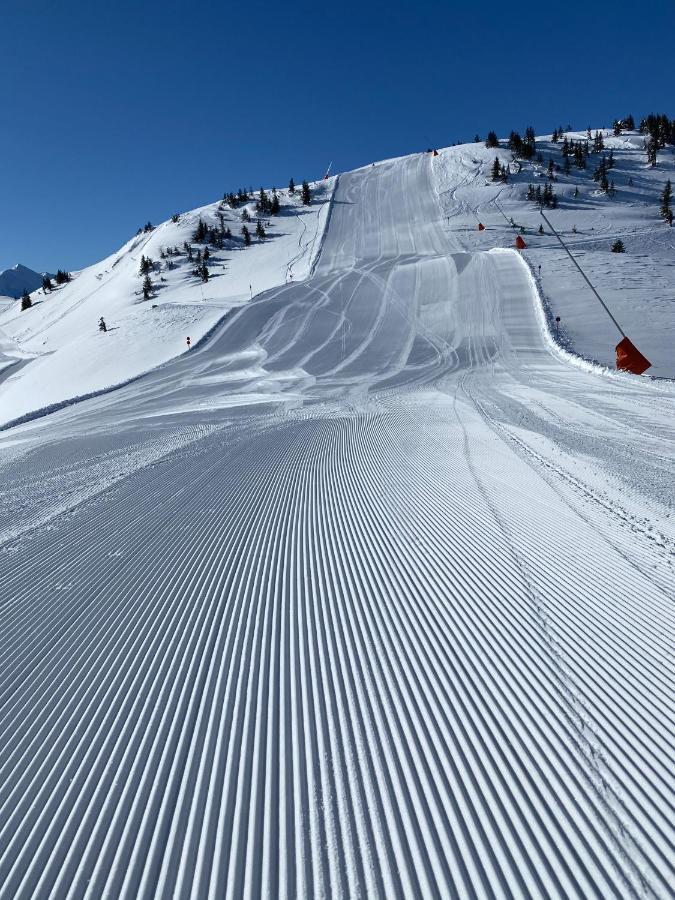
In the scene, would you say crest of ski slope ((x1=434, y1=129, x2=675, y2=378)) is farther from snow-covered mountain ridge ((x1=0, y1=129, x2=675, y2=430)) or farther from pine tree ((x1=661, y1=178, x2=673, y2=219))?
pine tree ((x1=661, y1=178, x2=673, y2=219))

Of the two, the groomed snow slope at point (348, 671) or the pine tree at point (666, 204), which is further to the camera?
the pine tree at point (666, 204)

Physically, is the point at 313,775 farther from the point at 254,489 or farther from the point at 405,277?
the point at 405,277

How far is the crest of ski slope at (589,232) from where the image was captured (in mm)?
17562

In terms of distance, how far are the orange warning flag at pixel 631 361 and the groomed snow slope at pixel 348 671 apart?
441 cm

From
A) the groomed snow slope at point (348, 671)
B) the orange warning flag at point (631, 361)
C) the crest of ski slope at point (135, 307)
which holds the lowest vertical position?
the groomed snow slope at point (348, 671)

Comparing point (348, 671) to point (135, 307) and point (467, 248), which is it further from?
point (135, 307)

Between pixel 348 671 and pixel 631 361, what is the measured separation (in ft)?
39.5

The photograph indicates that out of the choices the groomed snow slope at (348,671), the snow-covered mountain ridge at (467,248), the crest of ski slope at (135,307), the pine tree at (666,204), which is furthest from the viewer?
the pine tree at (666,204)

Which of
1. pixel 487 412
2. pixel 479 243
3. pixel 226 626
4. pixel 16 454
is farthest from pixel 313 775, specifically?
pixel 479 243

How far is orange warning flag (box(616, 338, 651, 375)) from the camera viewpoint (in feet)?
39.8

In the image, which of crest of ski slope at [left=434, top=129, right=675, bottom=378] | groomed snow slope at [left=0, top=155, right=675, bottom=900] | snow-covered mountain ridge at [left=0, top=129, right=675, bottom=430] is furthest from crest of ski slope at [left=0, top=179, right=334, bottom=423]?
crest of ski slope at [left=434, top=129, right=675, bottom=378]

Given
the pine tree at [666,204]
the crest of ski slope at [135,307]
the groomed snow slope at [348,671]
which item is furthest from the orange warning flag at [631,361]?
the pine tree at [666,204]

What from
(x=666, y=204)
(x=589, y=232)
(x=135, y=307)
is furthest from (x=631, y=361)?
(x=666, y=204)

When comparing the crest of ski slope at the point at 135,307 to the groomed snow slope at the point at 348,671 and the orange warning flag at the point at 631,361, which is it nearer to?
the groomed snow slope at the point at 348,671
